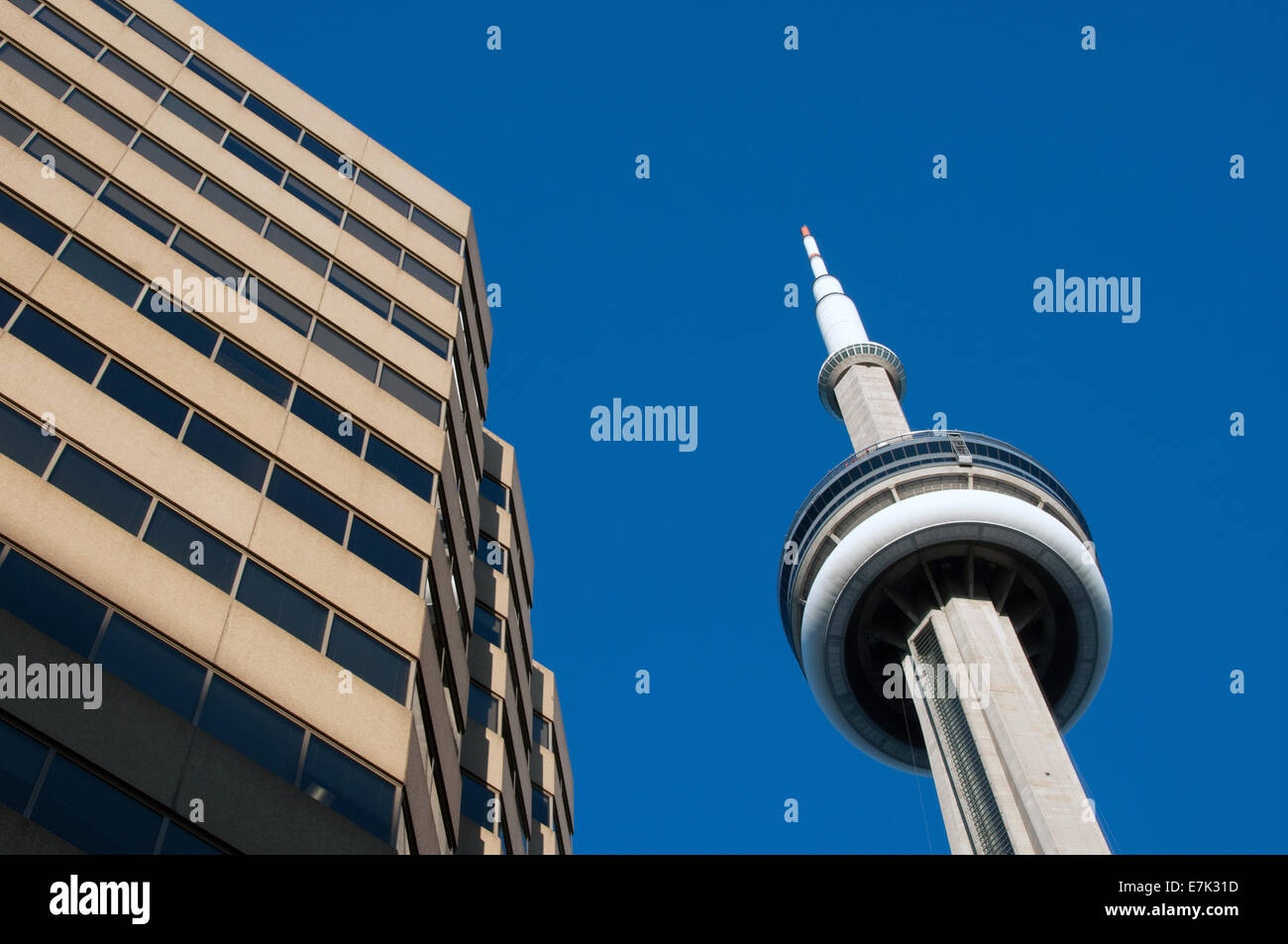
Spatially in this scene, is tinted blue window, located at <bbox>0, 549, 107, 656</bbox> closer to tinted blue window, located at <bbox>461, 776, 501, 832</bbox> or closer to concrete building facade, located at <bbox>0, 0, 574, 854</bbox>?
concrete building facade, located at <bbox>0, 0, 574, 854</bbox>

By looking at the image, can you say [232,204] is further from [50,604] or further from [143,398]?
[50,604]

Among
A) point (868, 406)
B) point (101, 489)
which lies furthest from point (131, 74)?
point (868, 406)

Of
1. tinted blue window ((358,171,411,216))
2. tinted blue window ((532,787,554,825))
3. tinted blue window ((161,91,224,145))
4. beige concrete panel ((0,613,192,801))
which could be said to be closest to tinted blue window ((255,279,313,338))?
tinted blue window ((161,91,224,145))

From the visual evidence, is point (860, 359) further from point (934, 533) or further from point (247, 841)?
point (247, 841)

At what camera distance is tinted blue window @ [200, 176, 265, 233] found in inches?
1134

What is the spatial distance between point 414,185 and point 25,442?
18.0 meters

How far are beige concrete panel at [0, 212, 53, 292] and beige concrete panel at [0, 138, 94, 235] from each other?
1357 mm

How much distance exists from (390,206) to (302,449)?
12362 millimetres

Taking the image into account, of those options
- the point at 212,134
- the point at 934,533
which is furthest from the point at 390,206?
the point at 934,533

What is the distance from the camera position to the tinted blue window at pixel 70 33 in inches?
1189

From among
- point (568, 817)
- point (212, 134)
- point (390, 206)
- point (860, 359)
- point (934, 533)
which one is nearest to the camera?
point (212, 134)

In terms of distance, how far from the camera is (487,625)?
32188mm

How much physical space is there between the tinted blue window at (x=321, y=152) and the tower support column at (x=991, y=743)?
2748 cm
